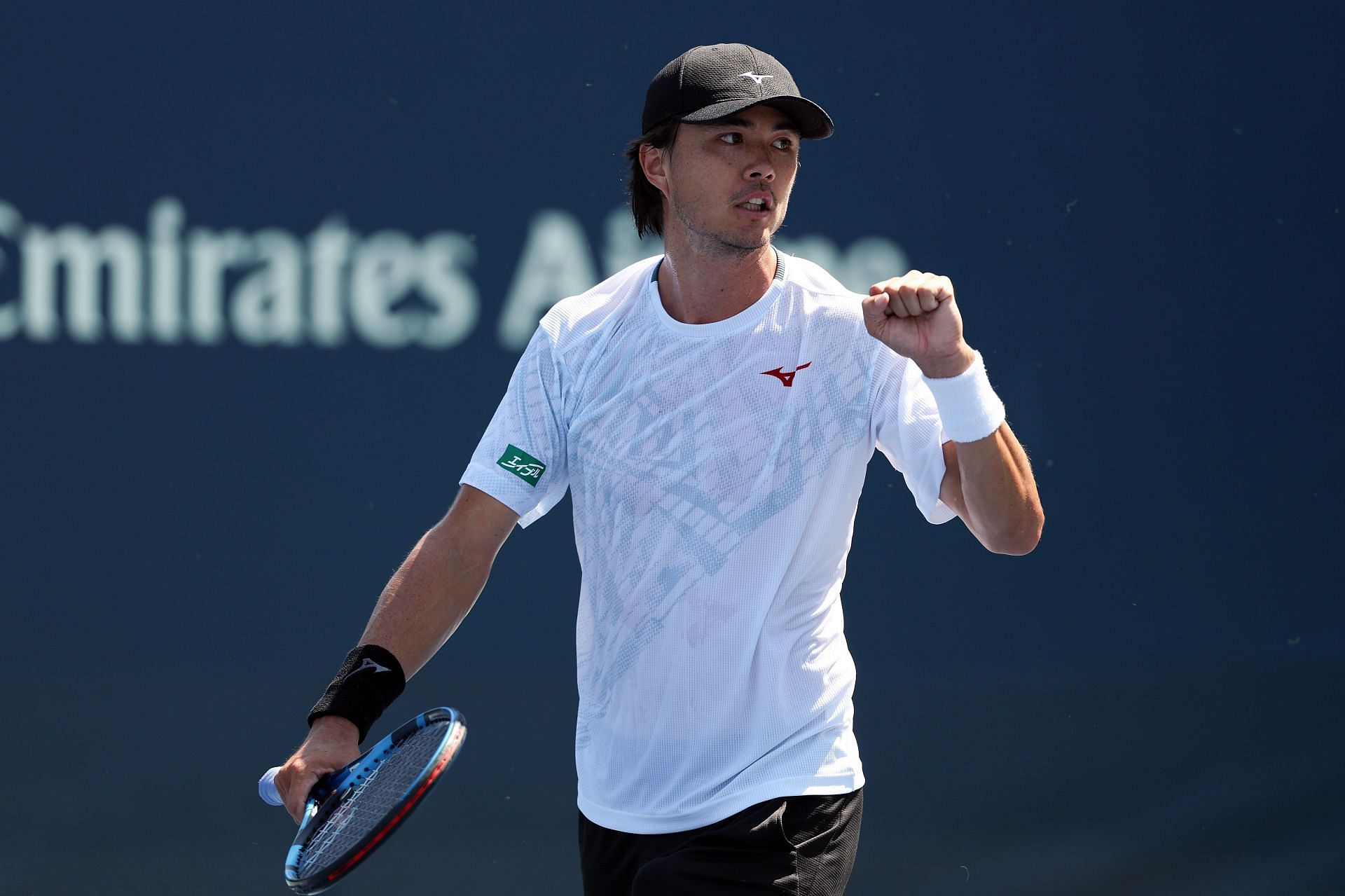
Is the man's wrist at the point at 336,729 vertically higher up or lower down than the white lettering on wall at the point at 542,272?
lower down

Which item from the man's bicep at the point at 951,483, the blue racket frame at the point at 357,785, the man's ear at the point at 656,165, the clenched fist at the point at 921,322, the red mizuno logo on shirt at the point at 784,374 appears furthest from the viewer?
the man's ear at the point at 656,165

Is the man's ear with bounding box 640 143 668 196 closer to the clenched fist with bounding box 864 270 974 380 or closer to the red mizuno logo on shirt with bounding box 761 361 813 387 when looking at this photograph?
the red mizuno logo on shirt with bounding box 761 361 813 387

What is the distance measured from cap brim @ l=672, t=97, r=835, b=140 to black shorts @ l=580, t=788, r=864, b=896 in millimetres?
1059

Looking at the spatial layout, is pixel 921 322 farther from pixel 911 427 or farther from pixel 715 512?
pixel 715 512

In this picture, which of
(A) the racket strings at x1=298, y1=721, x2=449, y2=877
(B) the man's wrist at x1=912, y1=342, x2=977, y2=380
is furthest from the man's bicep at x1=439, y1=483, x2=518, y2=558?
(B) the man's wrist at x1=912, y1=342, x2=977, y2=380

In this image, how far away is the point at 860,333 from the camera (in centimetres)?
247

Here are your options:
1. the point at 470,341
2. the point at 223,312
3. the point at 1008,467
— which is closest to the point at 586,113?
the point at 470,341

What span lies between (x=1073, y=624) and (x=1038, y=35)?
155 centimetres

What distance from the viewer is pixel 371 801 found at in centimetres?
199

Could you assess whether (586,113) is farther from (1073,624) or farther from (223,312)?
(1073,624)

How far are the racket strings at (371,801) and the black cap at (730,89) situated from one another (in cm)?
107

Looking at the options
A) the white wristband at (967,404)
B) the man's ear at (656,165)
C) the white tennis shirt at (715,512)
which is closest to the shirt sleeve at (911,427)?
the white tennis shirt at (715,512)

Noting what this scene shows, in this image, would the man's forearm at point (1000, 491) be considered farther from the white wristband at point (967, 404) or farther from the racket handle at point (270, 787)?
the racket handle at point (270, 787)

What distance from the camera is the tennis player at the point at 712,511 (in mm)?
2387
